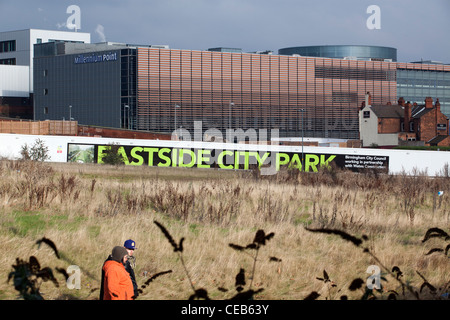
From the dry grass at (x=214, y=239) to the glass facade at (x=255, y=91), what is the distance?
262 feet

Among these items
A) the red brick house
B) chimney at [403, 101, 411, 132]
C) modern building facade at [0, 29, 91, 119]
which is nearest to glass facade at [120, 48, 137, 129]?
modern building facade at [0, 29, 91, 119]

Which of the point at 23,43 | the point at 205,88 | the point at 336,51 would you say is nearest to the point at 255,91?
the point at 205,88

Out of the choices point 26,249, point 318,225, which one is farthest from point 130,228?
point 318,225

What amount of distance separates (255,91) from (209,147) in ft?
178

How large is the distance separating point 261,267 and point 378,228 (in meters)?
6.11

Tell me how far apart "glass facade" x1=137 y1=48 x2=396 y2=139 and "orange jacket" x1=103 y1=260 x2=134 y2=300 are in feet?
303

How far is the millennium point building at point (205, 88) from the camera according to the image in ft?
350

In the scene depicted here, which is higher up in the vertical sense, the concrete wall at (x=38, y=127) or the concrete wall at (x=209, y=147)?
the concrete wall at (x=38, y=127)

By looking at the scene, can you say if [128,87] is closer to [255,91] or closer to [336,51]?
[255,91]

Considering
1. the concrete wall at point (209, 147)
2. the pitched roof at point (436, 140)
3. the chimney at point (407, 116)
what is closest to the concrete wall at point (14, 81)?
the concrete wall at point (209, 147)

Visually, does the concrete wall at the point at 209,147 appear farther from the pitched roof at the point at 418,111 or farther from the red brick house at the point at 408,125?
the pitched roof at the point at 418,111

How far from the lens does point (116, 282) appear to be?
310 inches

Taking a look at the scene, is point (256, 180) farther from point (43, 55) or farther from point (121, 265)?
point (43, 55)

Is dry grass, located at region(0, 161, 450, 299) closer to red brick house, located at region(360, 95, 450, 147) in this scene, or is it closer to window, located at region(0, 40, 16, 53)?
red brick house, located at region(360, 95, 450, 147)
